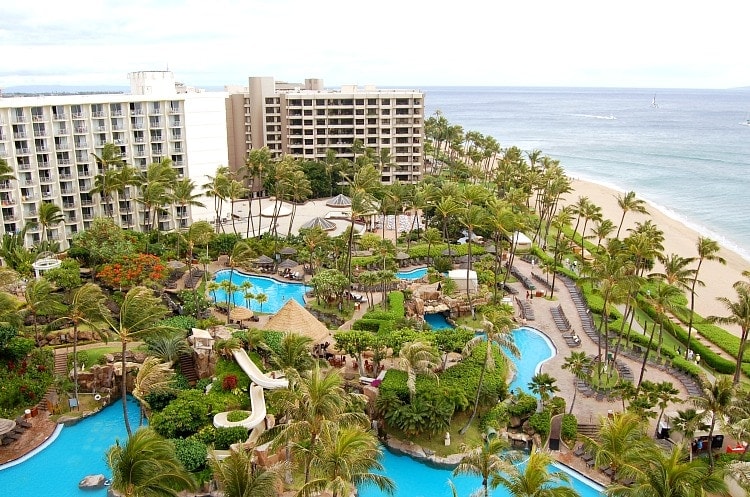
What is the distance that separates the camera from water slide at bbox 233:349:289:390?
35.9 meters

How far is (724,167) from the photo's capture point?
14362 cm

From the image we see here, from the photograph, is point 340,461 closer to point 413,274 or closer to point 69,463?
point 69,463

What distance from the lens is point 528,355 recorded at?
148ft

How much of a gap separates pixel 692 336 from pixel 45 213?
54.3 meters

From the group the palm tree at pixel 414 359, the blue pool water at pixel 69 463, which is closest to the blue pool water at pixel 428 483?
the palm tree at pixel 414 359

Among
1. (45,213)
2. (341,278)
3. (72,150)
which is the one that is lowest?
(341,278)

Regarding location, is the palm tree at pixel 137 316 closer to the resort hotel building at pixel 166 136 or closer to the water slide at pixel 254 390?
the water slide at pixel 254 390

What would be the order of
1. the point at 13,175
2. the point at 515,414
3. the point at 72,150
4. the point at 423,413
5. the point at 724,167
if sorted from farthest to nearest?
1. the point at 724,167
2. the point at 72,150
3. the point at 13,175
4. the point at 515,414
5. the point at 423,413

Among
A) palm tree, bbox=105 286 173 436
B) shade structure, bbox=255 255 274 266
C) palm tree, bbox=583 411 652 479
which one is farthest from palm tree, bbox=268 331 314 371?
shade structure, bbox=255 255 274 266

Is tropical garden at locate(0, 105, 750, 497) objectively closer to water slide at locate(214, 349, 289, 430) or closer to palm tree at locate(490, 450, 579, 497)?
palm tree at locate(490, 450, 579, 497)

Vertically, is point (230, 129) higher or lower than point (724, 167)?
higher

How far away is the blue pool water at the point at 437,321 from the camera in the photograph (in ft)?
165

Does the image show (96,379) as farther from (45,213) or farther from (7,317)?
(45,213)

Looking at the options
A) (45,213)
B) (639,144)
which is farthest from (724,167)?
(45,213)
